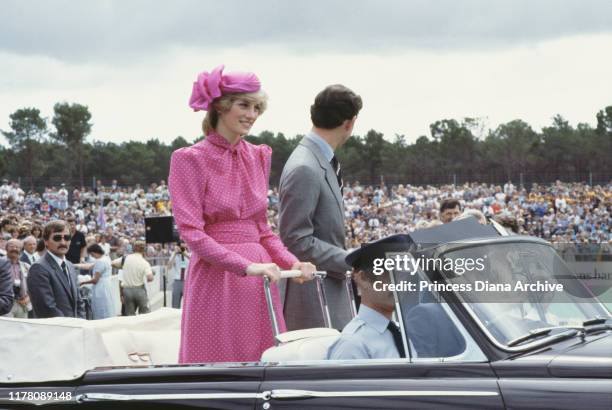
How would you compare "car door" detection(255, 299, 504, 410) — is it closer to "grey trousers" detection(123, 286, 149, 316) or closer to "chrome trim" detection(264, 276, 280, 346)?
"chrome trim" detection(264, 276, 280, 346)

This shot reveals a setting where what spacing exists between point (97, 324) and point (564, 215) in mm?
43151

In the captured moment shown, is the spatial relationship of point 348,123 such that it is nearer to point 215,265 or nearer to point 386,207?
point 215,265

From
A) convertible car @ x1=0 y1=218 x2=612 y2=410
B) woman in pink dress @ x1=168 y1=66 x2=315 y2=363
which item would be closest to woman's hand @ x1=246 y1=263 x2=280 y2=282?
woman in pink dress @ x1=168 y1=66 x2=315 y2=363

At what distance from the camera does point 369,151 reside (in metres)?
106

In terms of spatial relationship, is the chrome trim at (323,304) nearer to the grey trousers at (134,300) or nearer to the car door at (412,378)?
the car door at (412,378)

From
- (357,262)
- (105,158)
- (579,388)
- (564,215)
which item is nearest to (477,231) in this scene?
(357,262)

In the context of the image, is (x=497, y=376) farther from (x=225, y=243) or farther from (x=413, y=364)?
(x=225, y=243)

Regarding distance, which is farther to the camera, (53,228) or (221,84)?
(53,228)

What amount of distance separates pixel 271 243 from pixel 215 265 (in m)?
0.42

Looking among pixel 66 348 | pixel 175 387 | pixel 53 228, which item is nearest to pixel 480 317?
pixel 175 387

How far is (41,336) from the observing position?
14.8 feet

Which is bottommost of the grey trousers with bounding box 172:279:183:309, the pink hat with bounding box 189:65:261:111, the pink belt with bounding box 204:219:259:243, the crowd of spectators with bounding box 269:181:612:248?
the grey trousers with bounding box 172:279:183:309

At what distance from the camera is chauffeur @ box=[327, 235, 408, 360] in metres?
3.93

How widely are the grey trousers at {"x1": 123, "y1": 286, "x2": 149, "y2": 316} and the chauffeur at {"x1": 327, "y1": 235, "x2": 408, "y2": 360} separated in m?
14.1
